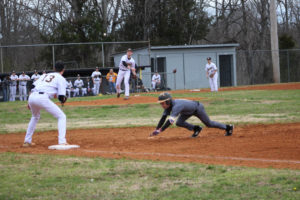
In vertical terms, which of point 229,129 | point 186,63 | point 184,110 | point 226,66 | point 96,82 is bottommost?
point 229,129

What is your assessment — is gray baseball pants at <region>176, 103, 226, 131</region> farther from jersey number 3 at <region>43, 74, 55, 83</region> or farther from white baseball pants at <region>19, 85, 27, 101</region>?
white baseball pants at <region>19, 85, 27, 101</region>

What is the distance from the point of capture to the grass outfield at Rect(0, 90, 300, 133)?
1467 centimetres

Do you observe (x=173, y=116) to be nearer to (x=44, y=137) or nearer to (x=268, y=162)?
(x=268, y=162)


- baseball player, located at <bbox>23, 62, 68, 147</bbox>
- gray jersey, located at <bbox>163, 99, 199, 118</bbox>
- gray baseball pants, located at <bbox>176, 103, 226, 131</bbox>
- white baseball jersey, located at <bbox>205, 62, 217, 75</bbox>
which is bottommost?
gray baseball pants, located at <bbox>176, 103, 226, 131</bbox>

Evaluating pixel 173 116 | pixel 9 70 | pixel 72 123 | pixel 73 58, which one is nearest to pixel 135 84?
pixel 73 58

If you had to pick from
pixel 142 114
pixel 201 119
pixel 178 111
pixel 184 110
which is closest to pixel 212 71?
pixel 142 114

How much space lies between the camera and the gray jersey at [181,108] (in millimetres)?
9593

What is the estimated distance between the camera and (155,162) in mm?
7559

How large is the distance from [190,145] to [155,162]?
2141 millimetres

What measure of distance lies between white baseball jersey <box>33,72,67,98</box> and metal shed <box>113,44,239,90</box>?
83.9 feet

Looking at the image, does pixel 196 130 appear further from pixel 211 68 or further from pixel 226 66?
pixel 226 66

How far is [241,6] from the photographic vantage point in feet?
170

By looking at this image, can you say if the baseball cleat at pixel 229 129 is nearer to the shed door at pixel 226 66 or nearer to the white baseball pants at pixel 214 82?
the white baseball pants at pixel 214 82

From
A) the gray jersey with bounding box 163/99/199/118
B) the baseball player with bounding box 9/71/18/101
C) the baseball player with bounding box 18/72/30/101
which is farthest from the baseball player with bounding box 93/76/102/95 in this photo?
the gray jersey with bounding box 163/99/199/118
